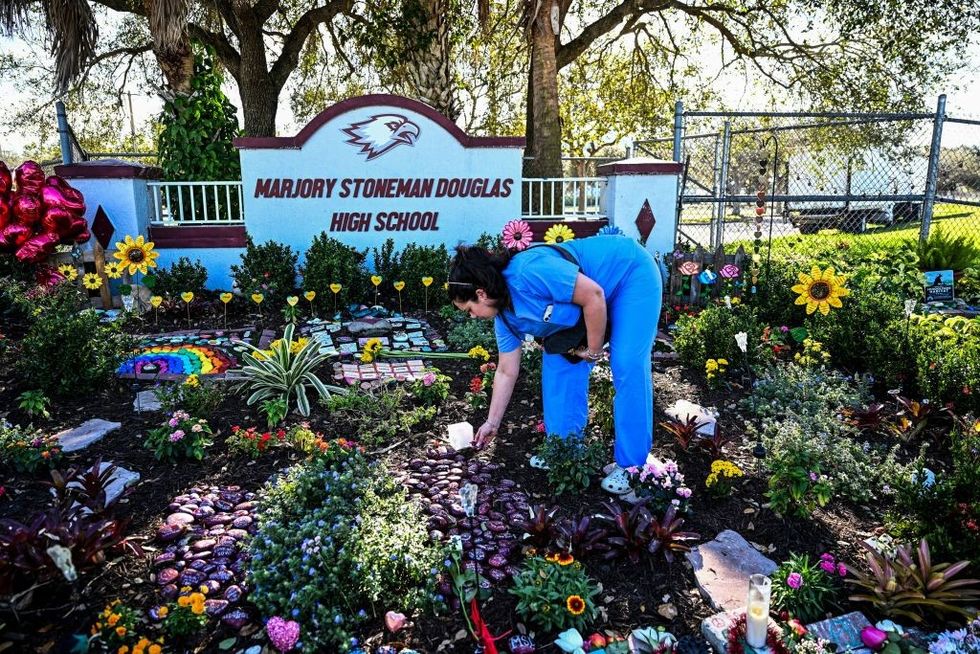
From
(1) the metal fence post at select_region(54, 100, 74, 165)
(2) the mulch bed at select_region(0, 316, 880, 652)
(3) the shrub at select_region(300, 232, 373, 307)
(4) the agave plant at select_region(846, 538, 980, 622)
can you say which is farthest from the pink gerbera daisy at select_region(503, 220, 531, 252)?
(4) the agave plant at select_region(846, 538, 980, 622)

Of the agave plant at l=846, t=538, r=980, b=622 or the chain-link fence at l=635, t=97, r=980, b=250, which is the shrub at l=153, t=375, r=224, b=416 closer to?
the agave plant at l=846, t=538, r=980, b=622

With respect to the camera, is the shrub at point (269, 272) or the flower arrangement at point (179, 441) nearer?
the flower arrangement at point (179, 441)

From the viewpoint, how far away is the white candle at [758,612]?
233 cm

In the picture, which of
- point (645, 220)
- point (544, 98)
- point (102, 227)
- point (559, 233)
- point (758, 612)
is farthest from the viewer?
point (544, 98)

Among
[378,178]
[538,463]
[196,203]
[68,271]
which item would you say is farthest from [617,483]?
[196,203]

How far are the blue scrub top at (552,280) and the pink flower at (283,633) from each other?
1565 millimetres

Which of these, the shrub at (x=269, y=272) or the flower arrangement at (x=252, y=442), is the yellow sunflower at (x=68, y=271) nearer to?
the shrub at (x=269, y=272)

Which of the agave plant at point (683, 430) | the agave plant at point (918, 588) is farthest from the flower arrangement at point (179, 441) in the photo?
the agave plant at point (918, 588)

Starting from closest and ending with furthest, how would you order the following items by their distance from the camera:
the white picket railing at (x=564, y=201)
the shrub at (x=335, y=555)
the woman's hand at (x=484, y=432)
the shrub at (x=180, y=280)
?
1. the shrub at (x=335, y=555)
2. the woman's hand at (x=484, y=432)
3. the shrub at (x=180, y=280)
4. the white picket railing at (x=564, y=201)

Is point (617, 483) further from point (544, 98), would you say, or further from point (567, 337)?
point (544, 98)

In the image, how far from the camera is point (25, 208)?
22.5 ft

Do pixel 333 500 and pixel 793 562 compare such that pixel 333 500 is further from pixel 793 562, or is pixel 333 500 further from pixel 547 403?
pixel 793 562

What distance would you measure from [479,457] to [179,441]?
1.66 m

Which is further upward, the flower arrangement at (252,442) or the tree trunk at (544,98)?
the tree trunk at (544,98)
